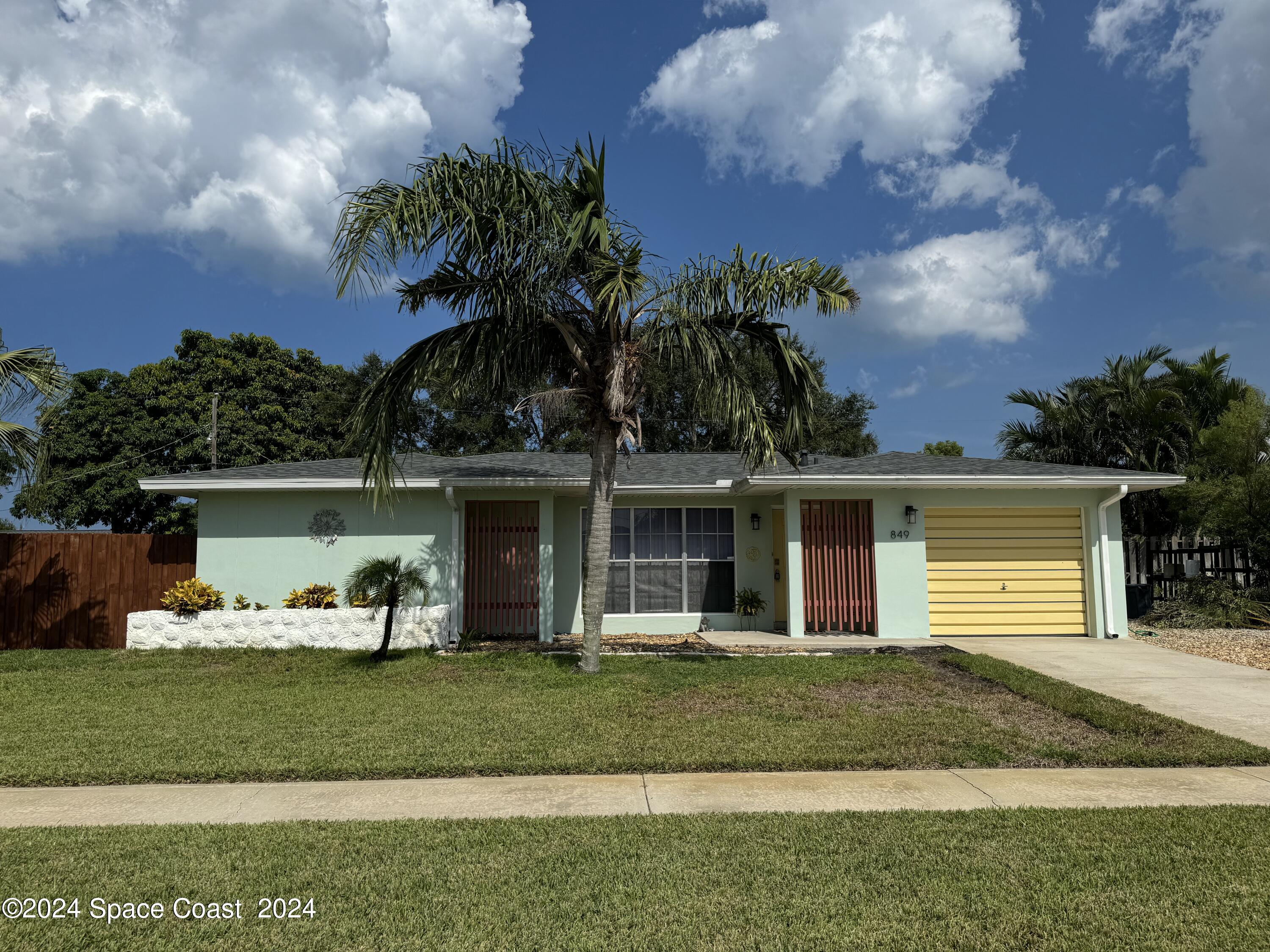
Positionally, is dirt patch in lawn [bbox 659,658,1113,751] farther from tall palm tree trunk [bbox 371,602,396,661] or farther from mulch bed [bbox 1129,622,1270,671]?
mulch bed [bbox 1129,622,1270,671]

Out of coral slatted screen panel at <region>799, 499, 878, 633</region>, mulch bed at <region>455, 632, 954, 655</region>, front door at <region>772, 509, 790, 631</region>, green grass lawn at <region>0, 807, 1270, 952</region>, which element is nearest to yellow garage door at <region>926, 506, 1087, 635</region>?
coral slatted screen panel at <region>799, 499, 878, 633</region>

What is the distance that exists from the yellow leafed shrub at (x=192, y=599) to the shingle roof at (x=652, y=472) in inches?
58.0

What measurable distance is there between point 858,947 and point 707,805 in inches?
74.9

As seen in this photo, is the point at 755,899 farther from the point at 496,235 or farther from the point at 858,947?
the point at 496,235

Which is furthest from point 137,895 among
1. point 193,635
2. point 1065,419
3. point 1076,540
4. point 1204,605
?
point 1065,419

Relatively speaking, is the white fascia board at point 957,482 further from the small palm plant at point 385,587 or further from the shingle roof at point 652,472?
the small palm plant at point 385,587

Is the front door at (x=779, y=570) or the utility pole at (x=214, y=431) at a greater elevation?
the utility pole at (x=214, y=431)

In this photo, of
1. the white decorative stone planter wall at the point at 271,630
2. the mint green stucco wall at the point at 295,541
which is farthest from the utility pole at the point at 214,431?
the white decorative stone planter wall at the point at 271,630

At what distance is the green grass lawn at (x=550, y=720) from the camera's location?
604 centimetres

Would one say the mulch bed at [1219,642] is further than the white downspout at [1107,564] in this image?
No

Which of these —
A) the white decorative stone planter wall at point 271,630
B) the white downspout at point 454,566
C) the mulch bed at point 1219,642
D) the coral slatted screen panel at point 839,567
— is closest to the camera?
the mulch bed at point 1219,642

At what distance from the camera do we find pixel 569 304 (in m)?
9.45

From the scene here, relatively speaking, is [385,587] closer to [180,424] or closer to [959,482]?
[959,482]

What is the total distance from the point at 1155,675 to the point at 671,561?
703cm
